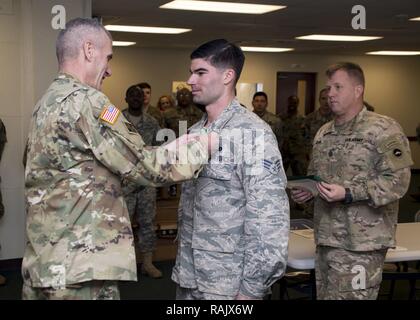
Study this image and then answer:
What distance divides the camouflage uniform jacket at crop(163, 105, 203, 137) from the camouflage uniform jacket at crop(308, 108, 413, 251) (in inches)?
220

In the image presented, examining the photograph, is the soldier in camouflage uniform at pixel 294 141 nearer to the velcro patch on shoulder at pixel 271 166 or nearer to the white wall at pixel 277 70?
the white wall at pixel 277 70

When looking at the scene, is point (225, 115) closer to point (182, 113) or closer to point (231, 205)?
point (231, 205)

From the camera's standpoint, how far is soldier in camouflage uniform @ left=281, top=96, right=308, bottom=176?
9.70 m

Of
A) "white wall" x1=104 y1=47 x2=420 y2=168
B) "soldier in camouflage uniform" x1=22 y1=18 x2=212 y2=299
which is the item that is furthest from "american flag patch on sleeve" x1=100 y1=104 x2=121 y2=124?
"white wall" x1=104 y1=47 x2=420 y2=168

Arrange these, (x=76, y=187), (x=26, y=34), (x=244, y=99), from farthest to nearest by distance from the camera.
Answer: (x=244, y=99) → (x=26, y=34) → (x=76, y=187)

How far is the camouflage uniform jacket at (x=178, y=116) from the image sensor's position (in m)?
8.50

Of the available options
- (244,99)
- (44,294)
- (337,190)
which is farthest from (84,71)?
(244,99)

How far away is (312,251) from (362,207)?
46 cm

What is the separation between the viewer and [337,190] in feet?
9.09

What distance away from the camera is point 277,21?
7.58 meters

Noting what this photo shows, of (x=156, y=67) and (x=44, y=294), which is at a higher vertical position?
(x=156, y=67)
